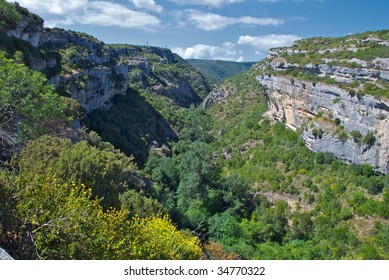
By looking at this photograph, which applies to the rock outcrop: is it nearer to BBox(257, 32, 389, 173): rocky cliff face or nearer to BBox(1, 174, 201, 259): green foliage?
BBox(257, 32, 389, 173): rocky cliff face

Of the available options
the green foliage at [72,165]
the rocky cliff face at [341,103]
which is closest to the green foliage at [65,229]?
the green foliage at [72,165]

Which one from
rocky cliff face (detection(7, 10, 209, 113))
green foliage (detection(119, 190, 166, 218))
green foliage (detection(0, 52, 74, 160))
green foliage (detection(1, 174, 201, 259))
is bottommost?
green foliage (detection(119, 190, 166, 218))

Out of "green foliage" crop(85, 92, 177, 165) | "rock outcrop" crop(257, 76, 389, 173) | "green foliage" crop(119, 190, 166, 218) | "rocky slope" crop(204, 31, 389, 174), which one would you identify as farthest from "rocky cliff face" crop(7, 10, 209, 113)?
"rock outcrop" crop(257, 76, 389, 173)

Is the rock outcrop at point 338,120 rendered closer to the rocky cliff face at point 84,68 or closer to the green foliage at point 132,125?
the green foliage at point 132,125

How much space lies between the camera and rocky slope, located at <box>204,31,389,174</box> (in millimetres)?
31562

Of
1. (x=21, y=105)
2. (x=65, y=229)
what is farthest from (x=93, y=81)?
(x=65, y=229)

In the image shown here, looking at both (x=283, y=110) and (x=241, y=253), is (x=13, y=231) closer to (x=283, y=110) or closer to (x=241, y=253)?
(x=241, y=253)

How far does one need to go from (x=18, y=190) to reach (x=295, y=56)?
52828 millimetres

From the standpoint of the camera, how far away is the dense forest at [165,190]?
9469 millimetres

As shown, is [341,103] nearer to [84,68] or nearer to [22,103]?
[22,103]

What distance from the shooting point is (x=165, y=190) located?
39.3 m

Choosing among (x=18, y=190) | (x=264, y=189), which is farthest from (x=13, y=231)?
(x=264, y=189)

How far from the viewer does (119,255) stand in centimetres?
974

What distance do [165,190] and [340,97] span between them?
77.0 ft
